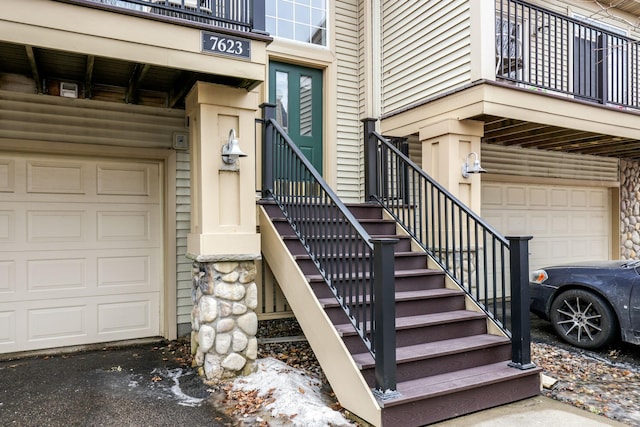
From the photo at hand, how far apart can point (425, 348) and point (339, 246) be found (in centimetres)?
108

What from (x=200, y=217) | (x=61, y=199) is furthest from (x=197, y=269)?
(x=61, y=199)

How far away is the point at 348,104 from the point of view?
19.6 feet

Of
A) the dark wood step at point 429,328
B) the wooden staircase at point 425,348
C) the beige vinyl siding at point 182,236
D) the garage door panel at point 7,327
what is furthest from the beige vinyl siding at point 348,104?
the garage door panel at point 7,327

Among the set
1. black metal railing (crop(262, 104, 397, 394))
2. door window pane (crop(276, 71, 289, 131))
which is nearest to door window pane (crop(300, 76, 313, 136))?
door window pane (crop(276, 71, 289, 131))

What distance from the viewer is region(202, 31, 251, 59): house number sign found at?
328cm

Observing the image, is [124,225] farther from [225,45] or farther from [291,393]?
[291,393]

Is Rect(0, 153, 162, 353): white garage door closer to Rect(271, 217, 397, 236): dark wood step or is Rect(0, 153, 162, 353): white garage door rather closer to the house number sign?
Rect(271, 217, 397, 236): dark wood step

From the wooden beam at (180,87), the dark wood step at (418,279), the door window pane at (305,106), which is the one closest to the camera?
the wooden beam at (180,87)

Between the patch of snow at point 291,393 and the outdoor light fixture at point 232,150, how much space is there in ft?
5.80

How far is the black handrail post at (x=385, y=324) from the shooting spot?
2684mm

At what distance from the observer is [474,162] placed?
4684 mm

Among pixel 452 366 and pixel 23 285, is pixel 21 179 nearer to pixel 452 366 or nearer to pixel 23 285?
pixel 23 285

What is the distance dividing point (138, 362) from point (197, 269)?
1122mm

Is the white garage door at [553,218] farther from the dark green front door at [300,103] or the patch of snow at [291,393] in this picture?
the patch of snow at [291,393]
